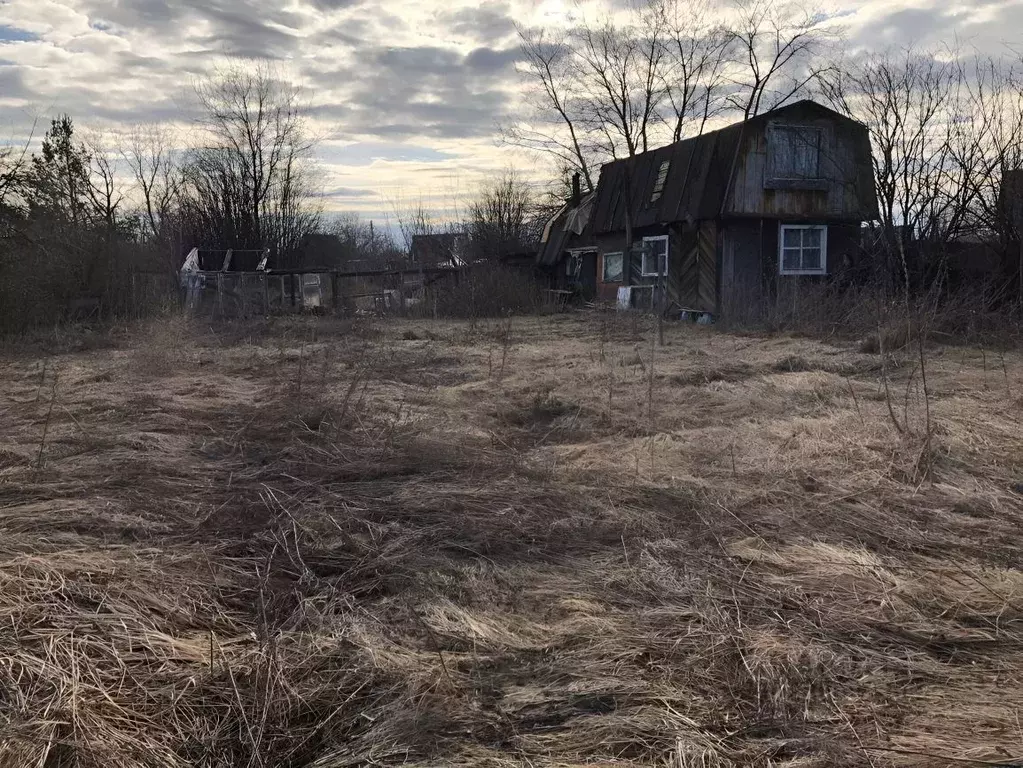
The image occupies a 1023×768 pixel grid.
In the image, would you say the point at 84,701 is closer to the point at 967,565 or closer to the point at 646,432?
the point at 967,565

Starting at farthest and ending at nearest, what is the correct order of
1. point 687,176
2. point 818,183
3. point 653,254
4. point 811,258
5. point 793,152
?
point 653,254
point 687,176
point 811,258
point 818,183
point 793,152

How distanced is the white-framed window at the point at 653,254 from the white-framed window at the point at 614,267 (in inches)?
42.3

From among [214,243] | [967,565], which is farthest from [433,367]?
[214,243]

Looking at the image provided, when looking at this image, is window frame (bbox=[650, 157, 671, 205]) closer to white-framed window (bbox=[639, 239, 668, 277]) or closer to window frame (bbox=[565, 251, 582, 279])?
white-framed window (bbox=[639, 239, 668, 277])

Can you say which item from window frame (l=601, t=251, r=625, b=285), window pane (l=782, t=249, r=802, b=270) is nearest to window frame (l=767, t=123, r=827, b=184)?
window pane (l=782, t=249, r=802, b=270)

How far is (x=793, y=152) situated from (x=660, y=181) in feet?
11.5

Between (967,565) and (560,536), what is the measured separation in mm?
1938

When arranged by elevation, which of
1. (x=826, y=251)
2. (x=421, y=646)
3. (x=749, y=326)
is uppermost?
(x=826, y=251)

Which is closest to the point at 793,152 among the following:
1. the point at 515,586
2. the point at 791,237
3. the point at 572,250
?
the point at 791,237

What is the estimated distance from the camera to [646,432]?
6.16 metres

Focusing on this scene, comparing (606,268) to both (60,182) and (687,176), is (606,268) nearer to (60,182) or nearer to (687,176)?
(687,176)

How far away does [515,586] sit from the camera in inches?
130

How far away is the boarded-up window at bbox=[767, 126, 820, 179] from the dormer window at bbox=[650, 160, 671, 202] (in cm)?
295

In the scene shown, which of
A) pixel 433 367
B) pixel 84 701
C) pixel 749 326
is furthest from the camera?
pixel 749 326
